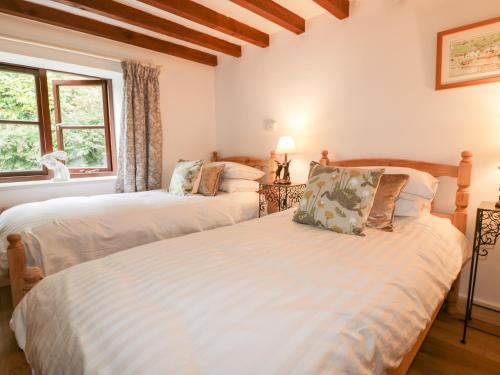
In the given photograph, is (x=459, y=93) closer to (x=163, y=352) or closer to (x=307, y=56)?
(x=307, y=56)

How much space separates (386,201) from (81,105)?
3.39 metres

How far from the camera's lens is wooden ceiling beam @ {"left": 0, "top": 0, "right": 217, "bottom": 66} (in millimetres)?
2349

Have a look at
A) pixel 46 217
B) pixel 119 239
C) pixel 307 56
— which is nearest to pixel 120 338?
pixel 119 239

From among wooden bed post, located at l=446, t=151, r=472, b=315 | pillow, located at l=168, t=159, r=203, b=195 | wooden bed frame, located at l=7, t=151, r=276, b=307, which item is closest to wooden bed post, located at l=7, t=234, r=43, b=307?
wooden bed frame, located at l=7, t=151, r=276, b=307

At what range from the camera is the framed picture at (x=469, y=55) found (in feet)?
5.95

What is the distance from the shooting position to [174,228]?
2260mm

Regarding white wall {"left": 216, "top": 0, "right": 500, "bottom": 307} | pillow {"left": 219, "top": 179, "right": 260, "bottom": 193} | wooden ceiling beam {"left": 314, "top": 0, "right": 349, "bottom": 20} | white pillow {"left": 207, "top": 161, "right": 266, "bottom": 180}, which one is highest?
wooden ceiling beam {"left": 314, "top": 0, "right": 349, "bottom": 20}

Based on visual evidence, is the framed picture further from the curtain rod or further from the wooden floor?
the curtain rod

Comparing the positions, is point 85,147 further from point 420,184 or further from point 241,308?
point 420,184

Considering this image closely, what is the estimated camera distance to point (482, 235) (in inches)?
69.2

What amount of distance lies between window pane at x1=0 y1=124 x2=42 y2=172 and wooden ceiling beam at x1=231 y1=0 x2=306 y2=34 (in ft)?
8.24

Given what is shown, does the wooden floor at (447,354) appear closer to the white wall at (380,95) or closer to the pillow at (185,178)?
the white wall at (380,95)

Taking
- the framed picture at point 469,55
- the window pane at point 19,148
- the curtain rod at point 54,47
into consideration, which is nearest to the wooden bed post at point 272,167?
the framed picture at point 469,55

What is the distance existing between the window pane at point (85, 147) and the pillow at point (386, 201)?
10.2 ft
